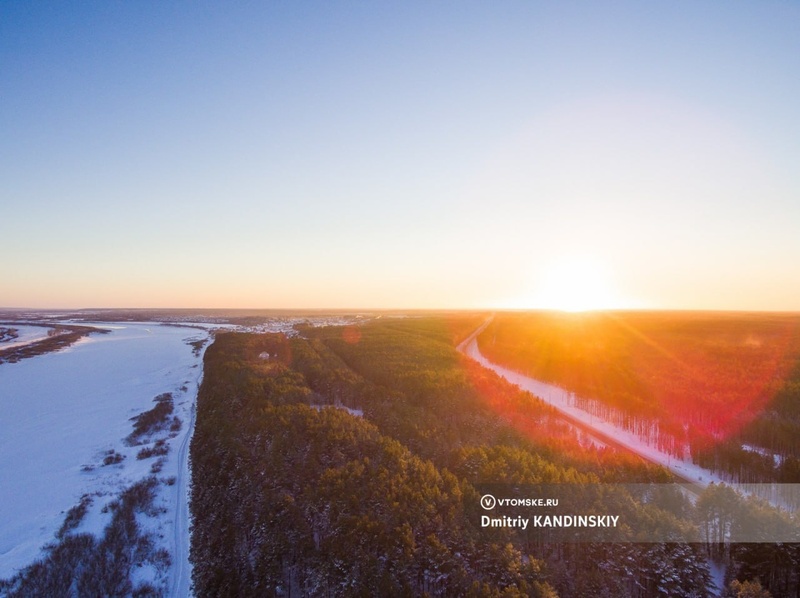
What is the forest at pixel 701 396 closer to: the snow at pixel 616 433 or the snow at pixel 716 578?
the snow at pixel 616 433

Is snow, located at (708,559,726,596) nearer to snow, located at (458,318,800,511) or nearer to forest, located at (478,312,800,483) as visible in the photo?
snow, located at (458,318,800,511)

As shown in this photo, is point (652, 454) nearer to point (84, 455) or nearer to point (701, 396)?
point (701, 396)

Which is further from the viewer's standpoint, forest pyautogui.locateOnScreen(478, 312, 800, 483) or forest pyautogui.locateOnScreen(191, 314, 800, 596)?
forest pyautogui.locateOnScreen(478, 312, 800, 483)

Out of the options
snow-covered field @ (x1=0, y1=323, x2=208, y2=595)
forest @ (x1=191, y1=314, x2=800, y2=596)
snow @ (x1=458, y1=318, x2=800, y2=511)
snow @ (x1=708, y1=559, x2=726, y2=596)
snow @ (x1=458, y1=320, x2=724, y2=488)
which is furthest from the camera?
snow @ (x1=458, y1=320, x2=724, y2=488)

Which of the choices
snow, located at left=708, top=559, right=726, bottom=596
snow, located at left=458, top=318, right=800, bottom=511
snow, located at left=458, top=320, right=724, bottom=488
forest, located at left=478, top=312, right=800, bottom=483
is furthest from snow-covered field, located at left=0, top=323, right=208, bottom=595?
forest, located at left=478, top=312, right=800, bottom=483

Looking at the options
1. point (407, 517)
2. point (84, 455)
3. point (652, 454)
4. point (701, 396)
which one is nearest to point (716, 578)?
point (407, 517)

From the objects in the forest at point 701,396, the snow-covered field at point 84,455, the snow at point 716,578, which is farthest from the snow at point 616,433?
the snow-covered field at point 84,455

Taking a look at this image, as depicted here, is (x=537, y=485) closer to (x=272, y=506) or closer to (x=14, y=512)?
(x=272, y=506)
